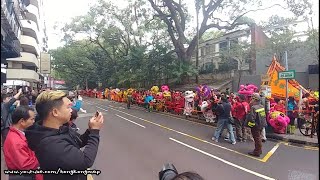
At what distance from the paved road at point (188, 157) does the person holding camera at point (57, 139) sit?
54.1 inches

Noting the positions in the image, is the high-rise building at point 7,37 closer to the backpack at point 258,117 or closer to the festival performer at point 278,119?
the festival performer at point 278,119

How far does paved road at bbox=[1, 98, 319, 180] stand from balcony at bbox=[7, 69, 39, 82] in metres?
1.37

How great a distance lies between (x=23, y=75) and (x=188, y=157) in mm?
3973

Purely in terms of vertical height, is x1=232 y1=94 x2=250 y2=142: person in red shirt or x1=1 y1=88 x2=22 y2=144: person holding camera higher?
x1=1 y1=88 x2=22 y2=144: person holding camera

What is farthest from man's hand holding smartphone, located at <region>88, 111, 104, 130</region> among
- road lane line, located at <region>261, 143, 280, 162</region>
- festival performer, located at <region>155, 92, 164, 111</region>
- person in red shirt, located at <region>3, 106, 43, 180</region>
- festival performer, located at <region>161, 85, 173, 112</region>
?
festival performer, located at <region>161, 85, 173, 112</region>

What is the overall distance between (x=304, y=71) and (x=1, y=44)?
1.08 meters

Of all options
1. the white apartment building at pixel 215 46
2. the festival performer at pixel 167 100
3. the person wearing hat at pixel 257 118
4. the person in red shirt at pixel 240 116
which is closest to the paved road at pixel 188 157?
the person wearing hat at pixel 257 118

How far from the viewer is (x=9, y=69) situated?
1075 mm

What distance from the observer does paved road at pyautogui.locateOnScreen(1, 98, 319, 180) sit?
378 cm

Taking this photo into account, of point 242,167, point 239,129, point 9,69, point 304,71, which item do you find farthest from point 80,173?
point 239,129

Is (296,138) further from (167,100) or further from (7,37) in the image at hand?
(167,100)

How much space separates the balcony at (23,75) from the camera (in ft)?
3.64

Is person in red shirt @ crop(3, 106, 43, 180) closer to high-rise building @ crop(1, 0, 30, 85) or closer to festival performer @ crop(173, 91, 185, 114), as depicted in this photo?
high-rise building @ crop(1, 0, 30, 85)

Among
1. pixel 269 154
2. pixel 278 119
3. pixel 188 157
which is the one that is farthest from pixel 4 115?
pixel 269 154
